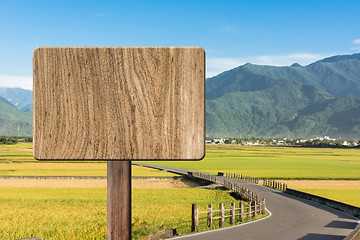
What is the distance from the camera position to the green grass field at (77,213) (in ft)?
62.8

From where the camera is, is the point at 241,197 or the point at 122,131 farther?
the point at 241,197

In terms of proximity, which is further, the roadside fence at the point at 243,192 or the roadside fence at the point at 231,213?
the roadside fence at the point at 243,192

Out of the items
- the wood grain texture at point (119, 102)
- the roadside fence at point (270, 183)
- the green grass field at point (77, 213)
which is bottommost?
the roadside fence at point (270, 183)

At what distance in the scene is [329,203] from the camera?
31078 millimetres

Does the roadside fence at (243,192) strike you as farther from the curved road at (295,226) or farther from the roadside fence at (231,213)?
the roadside fence at (231,213)

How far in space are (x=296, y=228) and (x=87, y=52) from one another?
19548mm

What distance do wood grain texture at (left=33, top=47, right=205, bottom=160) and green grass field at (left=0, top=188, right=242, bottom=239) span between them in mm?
14809

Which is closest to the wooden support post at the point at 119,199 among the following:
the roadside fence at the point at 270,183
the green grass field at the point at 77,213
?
the green grass field at the point at 77,213

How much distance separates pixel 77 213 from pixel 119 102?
25.0 metres

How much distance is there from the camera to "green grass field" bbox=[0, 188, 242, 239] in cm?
1914

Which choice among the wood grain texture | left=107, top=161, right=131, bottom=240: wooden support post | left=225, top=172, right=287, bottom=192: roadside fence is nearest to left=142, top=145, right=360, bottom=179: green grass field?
left=225, top=172, right=287, bottom=192: roadside fence

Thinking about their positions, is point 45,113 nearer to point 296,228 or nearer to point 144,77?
point 144,77

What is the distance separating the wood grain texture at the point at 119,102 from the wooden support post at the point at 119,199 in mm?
169


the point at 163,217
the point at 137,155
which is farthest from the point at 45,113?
the point at 163,217
